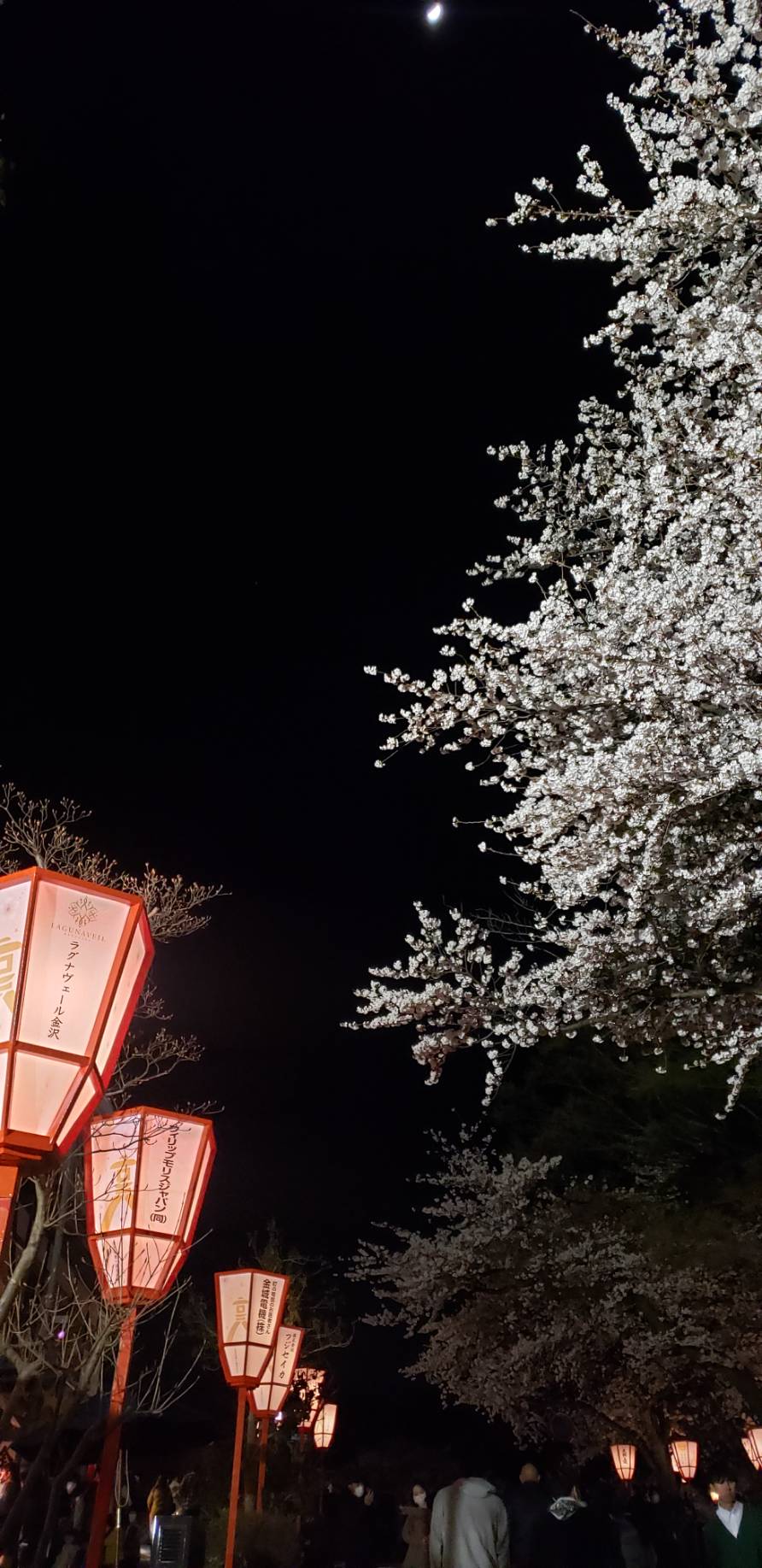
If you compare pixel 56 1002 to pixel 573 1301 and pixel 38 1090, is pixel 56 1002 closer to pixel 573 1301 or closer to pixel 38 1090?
pixel 38 1090

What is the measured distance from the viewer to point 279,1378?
16.7m

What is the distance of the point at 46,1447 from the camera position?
5.86 meters

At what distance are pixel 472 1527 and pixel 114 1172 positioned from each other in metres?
3.39

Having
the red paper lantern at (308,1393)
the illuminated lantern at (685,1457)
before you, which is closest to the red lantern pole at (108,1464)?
the illuminated lantern at (685,1457)

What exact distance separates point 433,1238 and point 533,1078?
3.67 meters

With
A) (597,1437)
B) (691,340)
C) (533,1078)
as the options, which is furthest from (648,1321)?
(691,340)

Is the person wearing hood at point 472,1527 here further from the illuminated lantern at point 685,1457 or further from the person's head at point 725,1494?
the illuminated lantern at point 685,1457

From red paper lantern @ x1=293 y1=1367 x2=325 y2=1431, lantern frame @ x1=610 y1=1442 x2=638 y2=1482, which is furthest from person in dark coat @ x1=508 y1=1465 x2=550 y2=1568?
red paper lantern @ x1=293 y1=1367 x2=325 y2=1431

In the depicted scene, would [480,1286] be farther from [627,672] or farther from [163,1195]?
[627,672]

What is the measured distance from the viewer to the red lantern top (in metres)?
4.43

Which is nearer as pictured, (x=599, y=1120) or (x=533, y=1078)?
(x=599, y=1120)

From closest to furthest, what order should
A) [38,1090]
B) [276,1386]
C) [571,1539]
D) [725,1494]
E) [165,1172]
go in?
1. [38,1090]
2. [725,1494]
3. [571,1539]
4. [165,1172]
5. [276,1386]

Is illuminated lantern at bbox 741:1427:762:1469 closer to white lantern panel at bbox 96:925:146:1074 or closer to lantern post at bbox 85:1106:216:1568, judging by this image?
lantern post at bbox 85:1106:216:1568

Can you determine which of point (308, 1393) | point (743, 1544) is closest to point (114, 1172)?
point (743, 1544)
